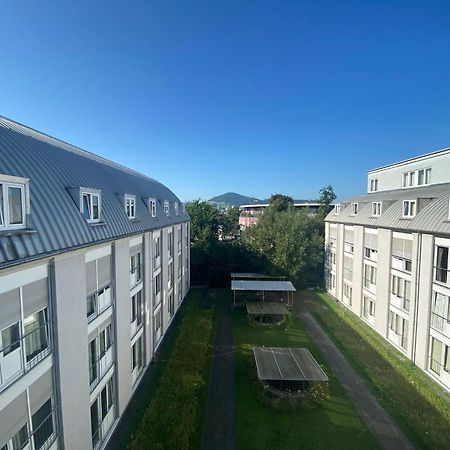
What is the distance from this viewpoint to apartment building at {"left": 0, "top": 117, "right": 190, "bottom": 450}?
24.5 feet

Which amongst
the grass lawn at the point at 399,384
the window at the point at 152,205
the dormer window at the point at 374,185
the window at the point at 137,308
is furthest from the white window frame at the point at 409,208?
the window at the point at 137,308

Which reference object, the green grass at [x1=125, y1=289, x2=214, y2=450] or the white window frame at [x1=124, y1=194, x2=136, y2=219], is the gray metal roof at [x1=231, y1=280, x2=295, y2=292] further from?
the white window frame at [x1=124, y1=194, x2=136, y2=219]

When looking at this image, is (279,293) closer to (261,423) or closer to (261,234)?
(261,234)

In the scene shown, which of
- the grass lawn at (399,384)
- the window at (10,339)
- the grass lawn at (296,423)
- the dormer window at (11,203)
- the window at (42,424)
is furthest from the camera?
the grass lawn at (399,384)

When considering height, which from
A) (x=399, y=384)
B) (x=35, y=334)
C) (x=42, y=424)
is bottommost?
(x=399, y=384)

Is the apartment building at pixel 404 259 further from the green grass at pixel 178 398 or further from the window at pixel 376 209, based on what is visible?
the green grass at pixel 178 398

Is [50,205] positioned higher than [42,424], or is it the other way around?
[50,205]

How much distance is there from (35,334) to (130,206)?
32.8ft

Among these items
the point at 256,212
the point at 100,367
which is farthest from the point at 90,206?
the point at 256,212

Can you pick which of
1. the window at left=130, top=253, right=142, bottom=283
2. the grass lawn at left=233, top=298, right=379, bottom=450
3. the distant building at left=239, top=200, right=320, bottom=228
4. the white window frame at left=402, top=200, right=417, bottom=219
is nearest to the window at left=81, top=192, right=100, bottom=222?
the window at left=130, top=253, right=142, bottom=283

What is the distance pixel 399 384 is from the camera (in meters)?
17.1

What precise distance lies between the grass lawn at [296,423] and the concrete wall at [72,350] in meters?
6.75

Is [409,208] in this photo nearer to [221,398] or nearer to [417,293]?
[417,293]

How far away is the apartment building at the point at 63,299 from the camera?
748cm
